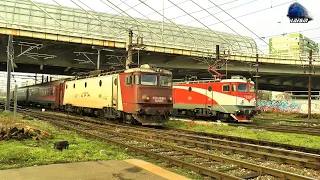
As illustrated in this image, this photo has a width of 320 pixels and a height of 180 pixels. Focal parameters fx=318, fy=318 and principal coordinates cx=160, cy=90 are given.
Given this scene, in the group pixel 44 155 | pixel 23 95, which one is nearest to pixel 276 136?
pixel 44 155

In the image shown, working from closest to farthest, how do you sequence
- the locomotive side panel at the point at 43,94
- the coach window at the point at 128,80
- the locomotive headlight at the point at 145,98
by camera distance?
1. the locomotive headlight at the point at 145,98
2. the coach window at the point at 128,80
3. the locomotive side panel at the point at 43,94

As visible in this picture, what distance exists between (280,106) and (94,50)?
2407cm

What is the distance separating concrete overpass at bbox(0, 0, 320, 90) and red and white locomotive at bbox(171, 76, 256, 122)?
6.10 m

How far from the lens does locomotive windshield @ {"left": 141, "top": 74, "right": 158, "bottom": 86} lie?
18000 millimetres

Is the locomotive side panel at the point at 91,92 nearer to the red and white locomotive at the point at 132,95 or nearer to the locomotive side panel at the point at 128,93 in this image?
the red and white locomotive at the point at 132,95

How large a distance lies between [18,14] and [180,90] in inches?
1190

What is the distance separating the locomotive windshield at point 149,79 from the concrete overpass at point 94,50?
991cm

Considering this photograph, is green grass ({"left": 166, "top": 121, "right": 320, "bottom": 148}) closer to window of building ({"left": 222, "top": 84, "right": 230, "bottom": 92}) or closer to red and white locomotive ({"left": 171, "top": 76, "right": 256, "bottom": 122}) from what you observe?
red and white locomotive ({"left": 171, "top": 76, "right": 256, "bottom": 122})

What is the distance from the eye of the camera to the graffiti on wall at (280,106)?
38.5 m

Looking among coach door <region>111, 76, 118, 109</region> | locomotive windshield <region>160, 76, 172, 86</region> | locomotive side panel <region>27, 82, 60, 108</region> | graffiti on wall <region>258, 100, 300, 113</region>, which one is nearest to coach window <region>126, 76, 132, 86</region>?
coach door <region>111, 76, 118, 109</region>

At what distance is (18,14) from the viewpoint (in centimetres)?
4562

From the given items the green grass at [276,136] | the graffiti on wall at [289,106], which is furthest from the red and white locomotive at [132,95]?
the graffiti on wall at [289,106]

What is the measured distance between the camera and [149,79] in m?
Result: 18.2

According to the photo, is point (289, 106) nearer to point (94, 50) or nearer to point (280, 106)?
point (280, 106)
